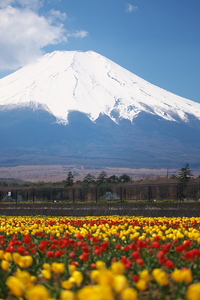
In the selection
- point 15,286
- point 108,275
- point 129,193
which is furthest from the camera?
point 129,193

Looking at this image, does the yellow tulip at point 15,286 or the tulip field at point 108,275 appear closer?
the tulip field at point 108,275

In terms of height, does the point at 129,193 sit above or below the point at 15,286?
above

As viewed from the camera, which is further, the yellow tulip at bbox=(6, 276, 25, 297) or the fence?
the fence

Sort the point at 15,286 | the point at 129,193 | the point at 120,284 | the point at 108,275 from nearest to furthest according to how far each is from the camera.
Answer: the point at 120,284, the point at 108,275, the point at 15,286, the point at 129,193

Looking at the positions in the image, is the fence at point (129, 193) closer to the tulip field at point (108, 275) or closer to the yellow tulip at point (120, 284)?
the tulip field at point (108, 275)

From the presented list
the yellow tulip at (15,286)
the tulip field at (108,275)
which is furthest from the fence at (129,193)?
the yellow tulip at (15,286)

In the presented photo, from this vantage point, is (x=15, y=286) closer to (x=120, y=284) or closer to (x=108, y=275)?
(x=108, y=275)

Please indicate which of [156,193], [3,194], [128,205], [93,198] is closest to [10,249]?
[128,205]

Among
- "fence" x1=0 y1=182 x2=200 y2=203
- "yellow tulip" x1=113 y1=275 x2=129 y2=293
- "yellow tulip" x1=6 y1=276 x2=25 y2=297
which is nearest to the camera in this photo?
"yellow tulip" x1=113 y1=275 x2=129 y2=293

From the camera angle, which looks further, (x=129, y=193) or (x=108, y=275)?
(x=129, y=193)

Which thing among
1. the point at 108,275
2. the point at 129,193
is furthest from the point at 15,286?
the point at 129,193

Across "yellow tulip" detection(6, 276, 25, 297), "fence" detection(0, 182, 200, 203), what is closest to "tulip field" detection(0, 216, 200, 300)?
"yellow tulip" detection(6, 276, 25, 297)

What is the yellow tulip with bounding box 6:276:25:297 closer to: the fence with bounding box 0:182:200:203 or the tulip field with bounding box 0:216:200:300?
the tulip field with bounding box 0:216:200:300

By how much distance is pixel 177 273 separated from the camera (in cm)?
410
